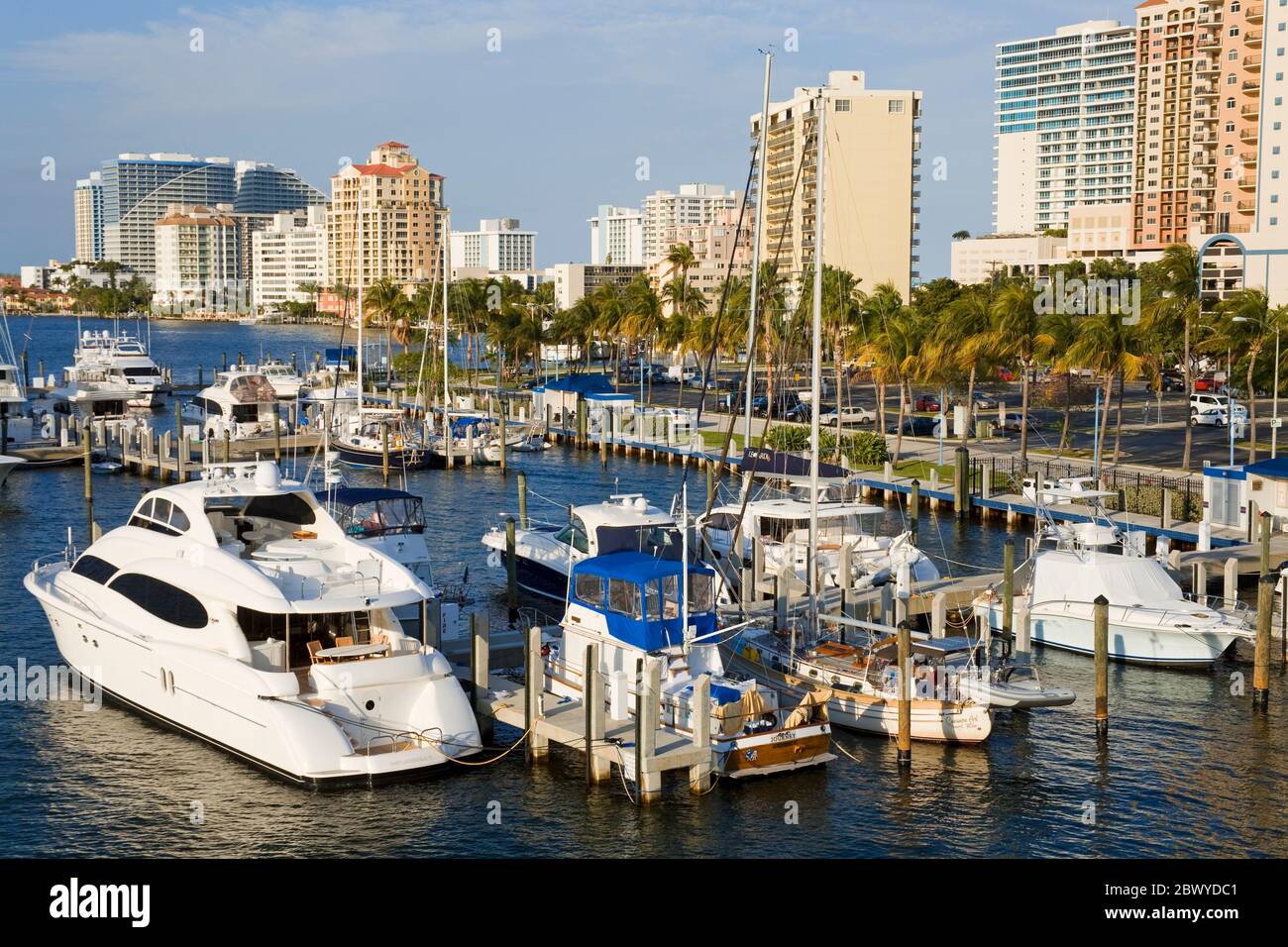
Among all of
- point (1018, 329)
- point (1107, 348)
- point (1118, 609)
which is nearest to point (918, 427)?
point (1018, 329)

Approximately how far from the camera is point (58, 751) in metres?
29.3

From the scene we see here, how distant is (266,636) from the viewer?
2869 centimetres

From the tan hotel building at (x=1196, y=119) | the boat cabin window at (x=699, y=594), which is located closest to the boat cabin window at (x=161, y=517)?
the boat cabin window at (x=699, y=594)

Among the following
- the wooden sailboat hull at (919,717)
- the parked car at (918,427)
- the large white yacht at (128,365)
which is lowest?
the wooden sailboat hull at (919,717)

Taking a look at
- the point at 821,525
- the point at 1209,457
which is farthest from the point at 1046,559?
the point at 1209,457

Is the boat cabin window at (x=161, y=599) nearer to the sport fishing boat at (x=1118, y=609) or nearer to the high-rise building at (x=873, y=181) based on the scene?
the sport fishing boat at (x=1118, y=609)

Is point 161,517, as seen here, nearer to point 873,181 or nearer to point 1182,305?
point 1182,305

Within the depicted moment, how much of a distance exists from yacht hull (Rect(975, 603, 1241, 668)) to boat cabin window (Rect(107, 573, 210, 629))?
18.4m

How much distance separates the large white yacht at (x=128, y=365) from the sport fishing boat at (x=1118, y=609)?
63.9m

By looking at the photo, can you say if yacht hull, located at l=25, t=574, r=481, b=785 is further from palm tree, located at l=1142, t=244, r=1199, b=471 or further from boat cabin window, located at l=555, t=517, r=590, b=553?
palm tree, located at l=1142, t=244, r=1199, b=471

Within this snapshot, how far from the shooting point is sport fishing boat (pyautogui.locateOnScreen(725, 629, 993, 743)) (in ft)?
96.4

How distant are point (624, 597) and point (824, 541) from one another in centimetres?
1515

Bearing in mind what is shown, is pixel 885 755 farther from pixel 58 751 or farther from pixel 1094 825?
pixel 58 751

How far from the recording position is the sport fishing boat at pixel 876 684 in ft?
96.4
